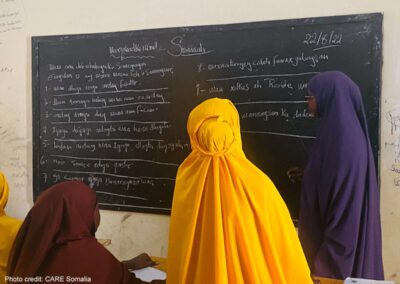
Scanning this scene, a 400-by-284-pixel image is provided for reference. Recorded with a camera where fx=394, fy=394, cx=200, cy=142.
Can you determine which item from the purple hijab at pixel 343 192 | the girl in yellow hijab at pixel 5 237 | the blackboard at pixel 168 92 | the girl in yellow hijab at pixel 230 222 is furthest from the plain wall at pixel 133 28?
the girl in yellow hijab at pixel 230 222

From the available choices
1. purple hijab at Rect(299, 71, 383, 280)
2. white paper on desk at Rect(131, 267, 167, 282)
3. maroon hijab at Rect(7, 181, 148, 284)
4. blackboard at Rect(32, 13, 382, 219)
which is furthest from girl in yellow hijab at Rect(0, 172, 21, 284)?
purple hijab at Rect(299, 71, 383, 280)

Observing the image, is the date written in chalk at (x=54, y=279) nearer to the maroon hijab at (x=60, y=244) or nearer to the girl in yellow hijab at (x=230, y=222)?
the maroon hijab at (x=60, y=244)

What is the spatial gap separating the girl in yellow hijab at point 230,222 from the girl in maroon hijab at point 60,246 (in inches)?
13.7

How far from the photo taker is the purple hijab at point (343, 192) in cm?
167

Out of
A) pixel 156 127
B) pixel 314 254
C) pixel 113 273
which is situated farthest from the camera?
pixel 156 127

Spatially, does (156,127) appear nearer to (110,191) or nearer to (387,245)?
(110,191)

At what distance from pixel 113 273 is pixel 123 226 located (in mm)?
1127

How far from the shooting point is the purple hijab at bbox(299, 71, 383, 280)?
1.67 m

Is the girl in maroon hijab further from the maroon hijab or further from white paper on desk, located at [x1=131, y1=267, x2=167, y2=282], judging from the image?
white paper on desk, located at [x1=131, y1=267, x2=167, y2=282]

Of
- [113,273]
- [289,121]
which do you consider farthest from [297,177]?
[113,273]

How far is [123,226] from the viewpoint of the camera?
8.90 ft

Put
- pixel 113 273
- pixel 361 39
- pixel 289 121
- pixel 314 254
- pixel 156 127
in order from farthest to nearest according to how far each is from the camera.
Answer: pixel 156 127
pixel 289 121
pixel 361 39
pixel 314 254
pixel 113 273

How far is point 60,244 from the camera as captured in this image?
1510 millimetres

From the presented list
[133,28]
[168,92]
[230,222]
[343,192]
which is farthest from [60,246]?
[133,28]
